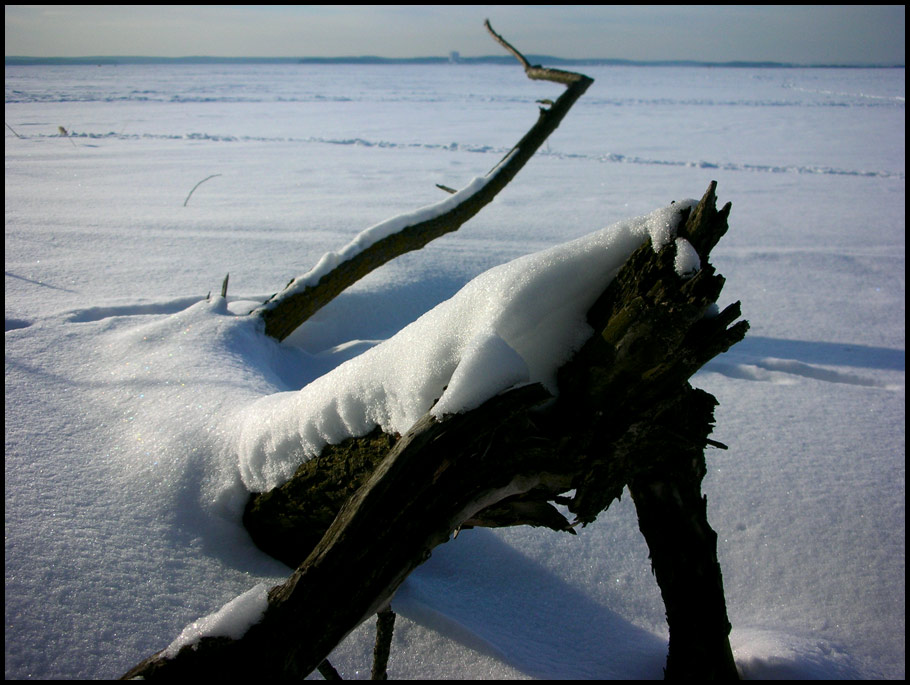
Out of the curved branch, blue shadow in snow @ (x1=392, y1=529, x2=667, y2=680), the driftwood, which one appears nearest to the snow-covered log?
the driftwood

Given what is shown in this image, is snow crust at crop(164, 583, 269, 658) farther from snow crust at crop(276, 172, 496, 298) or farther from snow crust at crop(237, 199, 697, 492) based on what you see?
snow crust at crop(276, 172, 496, 298)

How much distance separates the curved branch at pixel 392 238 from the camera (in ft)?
8.68

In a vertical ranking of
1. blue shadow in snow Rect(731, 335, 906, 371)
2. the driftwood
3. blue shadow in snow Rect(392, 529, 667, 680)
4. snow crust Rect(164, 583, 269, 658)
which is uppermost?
the driftwood

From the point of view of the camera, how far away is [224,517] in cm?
138

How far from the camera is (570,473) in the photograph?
0.96 metres

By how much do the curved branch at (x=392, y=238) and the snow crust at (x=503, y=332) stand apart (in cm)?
168

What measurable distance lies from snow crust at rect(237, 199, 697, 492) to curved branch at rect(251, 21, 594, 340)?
66.1 inches

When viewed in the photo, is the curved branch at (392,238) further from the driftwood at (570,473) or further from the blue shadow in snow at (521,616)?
the driftwood at (570,473)

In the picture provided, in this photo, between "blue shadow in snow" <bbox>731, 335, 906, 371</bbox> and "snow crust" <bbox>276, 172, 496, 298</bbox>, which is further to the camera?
"blue shadow in snow" <bbox>731, 335, 906, 371</bbox>

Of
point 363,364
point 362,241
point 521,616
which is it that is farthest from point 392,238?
point 521,616

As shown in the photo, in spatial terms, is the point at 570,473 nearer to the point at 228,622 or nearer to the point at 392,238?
the point at 228,622

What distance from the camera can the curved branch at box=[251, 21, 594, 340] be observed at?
2.65 meters

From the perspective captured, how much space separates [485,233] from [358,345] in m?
2.50

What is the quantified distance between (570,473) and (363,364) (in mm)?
447
